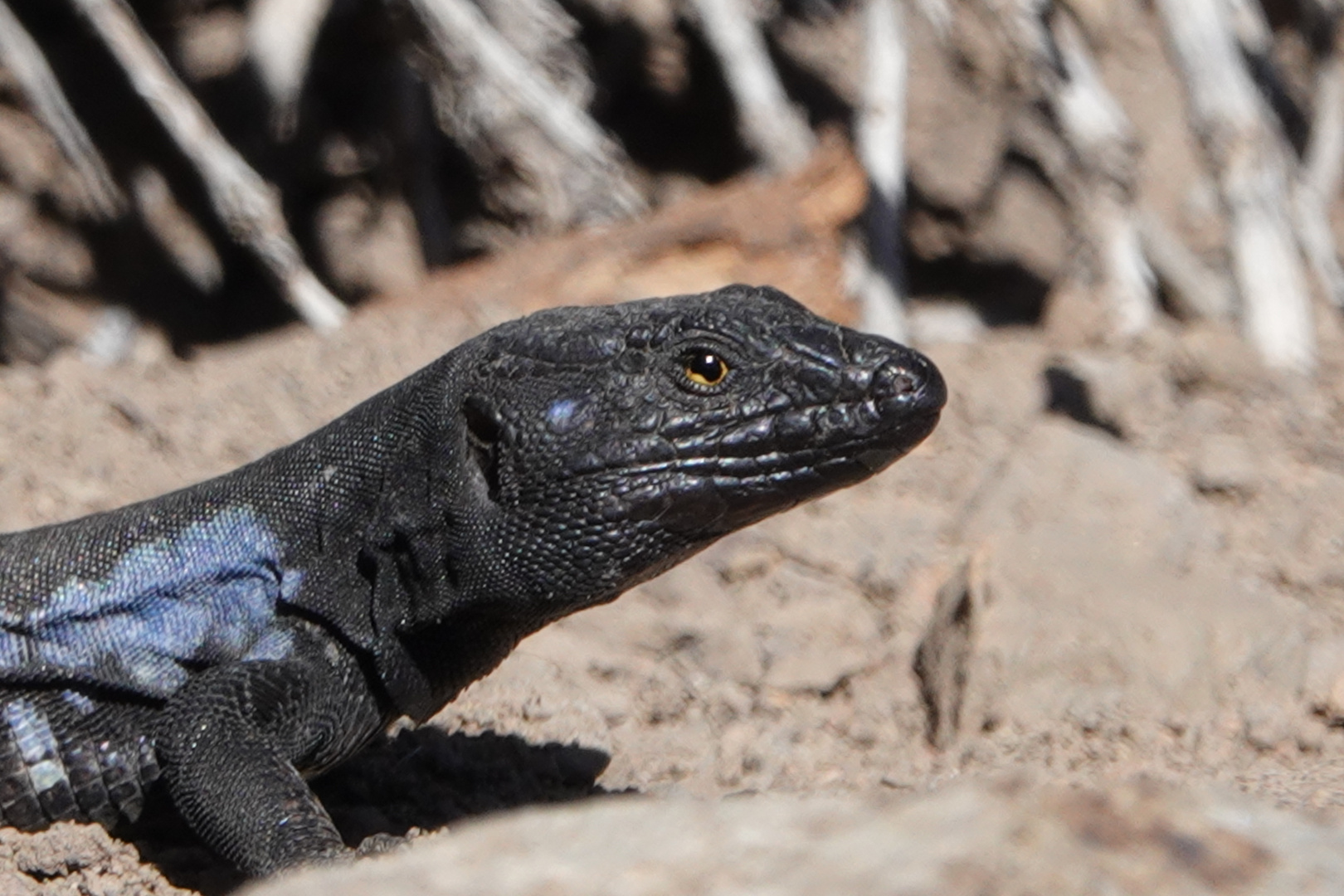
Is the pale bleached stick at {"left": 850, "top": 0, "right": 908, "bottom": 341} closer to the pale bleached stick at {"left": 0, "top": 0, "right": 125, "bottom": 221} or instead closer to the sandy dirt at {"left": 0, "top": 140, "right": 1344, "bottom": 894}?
the sandy dirt at {"left": 0, "top": 140, "right": 1344, "bottom": 894}

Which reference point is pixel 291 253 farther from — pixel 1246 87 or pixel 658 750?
pixel 1246 87

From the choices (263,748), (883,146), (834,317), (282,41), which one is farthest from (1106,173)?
(263,748)

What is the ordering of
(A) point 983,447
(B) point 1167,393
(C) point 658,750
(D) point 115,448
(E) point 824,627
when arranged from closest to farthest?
(C) point 658,750 → (E) point 824,627 → (D) point 115,448 → (A) point 983,447 → (B) point 1167,393

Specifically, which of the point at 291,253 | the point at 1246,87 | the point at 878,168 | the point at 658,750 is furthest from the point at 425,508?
the point at 1246,87

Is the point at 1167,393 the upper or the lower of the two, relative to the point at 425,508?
lower

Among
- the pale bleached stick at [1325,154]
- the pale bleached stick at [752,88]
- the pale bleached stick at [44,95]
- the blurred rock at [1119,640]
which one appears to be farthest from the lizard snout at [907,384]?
the pale bleached stick at [1325,154]

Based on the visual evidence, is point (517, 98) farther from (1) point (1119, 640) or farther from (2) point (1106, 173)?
(1) point (1119, 640)

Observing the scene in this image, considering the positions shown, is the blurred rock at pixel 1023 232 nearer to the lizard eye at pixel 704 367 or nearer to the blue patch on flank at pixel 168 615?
the lizard eye at pixel 704 367
